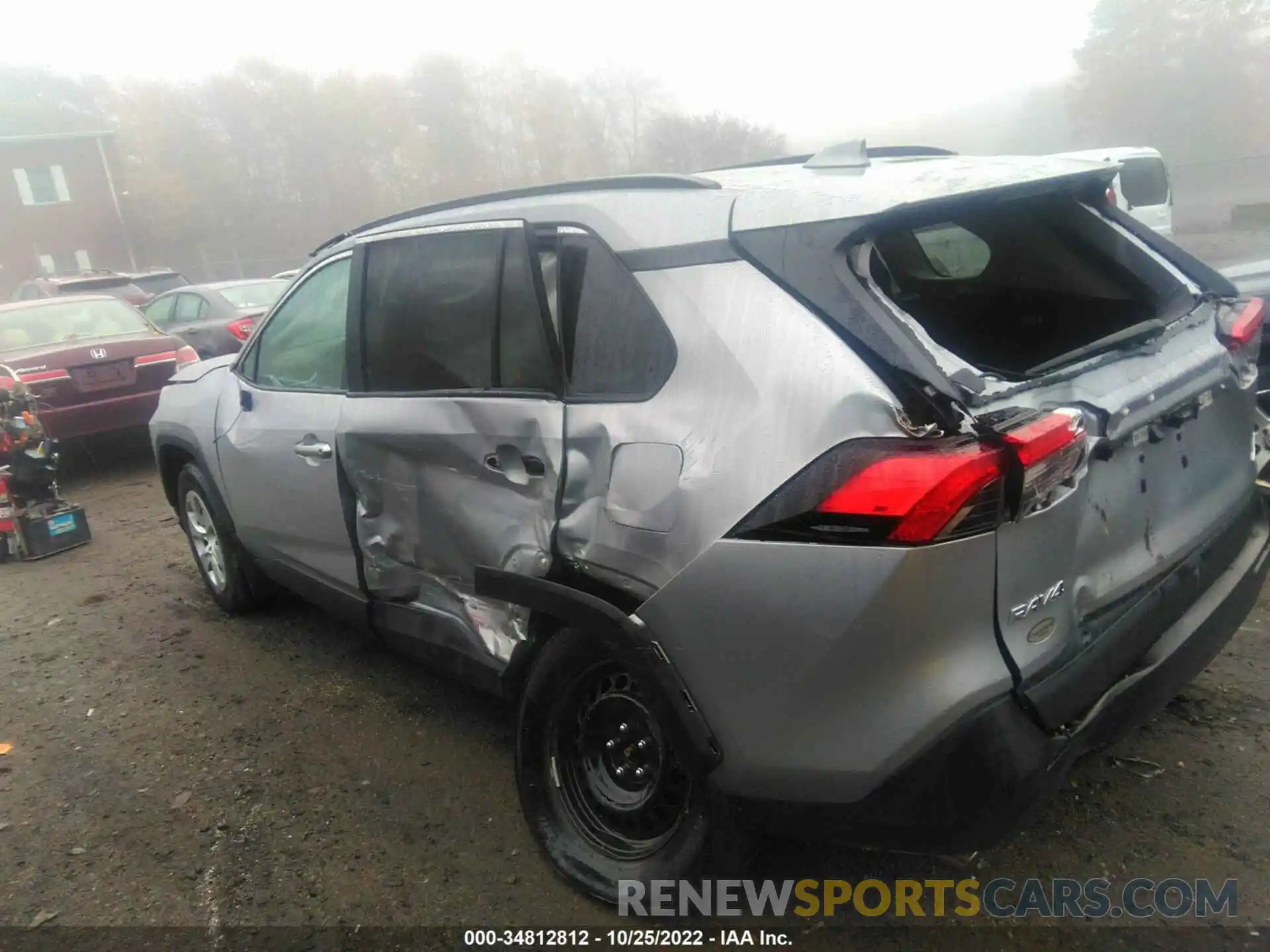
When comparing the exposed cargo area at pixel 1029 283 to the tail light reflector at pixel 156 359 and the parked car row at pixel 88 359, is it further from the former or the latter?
the tail light reflector at pixel 156 359

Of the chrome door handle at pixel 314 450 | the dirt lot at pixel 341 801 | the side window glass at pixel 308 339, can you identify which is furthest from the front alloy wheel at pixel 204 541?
the chrome door handle at pixel 314 450

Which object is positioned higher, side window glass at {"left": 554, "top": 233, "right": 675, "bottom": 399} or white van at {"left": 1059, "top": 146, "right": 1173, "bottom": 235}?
side window glass at {"left": 554, "top": 233, "right": 675, "bottom": 399}

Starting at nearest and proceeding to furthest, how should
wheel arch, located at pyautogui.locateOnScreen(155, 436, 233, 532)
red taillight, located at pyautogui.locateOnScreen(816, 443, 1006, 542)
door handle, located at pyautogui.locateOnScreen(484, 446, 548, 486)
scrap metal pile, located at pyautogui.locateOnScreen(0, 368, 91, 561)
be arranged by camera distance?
1. red taillight, located at pyautogui.locateOnScreen(816, 443, 1006, 542)
2. door handle, located at pyautogui.locateOnScreen(484, 446, 548, 486)
3. wheel arch, located at pyautogui.locateOnScreen(155, 436, 233, 532)
4. scrap metal pile, located at pyautogui.locateOnScreen(0, 368, 91, 561)

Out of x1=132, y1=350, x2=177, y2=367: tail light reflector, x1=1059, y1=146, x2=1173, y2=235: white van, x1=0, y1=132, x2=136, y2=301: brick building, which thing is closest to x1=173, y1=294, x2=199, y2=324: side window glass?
x1=132, y1=350, x2=177, y2=367: tail light reflector

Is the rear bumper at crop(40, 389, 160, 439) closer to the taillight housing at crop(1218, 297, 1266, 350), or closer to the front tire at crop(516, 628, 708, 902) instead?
the front tire at crop(516, 628, 708, 902)

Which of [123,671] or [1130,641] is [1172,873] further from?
[123,671]

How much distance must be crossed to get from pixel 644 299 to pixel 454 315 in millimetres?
824

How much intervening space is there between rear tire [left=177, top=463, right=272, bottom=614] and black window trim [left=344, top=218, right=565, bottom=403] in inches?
56.6

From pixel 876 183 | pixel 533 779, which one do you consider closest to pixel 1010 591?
pixel 876 183

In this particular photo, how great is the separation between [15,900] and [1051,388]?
317cm

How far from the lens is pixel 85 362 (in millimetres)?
7496

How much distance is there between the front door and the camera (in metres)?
3.41

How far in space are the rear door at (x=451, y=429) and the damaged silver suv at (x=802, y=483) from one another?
13mm

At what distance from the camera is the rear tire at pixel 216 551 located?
435cm
